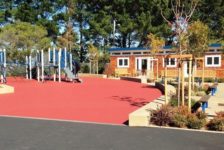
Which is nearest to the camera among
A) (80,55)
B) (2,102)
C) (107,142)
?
(107,142)

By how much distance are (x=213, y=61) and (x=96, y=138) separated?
31621 millimetres

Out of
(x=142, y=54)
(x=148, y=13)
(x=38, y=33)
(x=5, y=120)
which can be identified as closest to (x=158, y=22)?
(x=148, y=13)

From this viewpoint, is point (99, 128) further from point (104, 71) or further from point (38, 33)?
point (104, 71)

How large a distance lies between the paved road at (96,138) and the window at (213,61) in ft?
98.9

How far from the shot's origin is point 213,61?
37406 mm

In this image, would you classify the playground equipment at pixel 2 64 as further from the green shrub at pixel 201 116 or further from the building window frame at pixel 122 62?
the green shrub at pixel 201 116

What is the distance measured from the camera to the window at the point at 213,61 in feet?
122

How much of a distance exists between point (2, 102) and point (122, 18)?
36.8 metres

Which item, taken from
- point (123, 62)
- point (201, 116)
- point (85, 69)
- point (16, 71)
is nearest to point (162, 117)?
point (201, 116)

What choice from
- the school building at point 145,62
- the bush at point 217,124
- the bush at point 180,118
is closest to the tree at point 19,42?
the school building at point 145,62

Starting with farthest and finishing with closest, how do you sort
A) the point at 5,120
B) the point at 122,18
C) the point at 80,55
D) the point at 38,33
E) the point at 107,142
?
the point at 80,55 → the point at 122,18 → the point at 38,33 → the point at 5,120 → the point at 107,142

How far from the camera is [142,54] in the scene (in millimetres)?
41594

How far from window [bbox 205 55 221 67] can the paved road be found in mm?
30140

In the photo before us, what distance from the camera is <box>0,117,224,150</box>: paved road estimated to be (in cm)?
712
